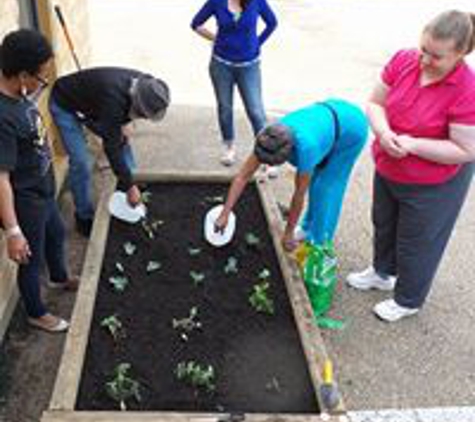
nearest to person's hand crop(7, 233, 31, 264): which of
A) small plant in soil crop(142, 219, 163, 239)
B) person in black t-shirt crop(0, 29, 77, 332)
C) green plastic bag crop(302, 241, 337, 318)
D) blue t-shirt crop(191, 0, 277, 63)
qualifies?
person in black t-shirt crop(0, 29, 77, 332)

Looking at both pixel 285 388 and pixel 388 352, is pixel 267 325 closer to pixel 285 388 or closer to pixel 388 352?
pixel 285 388

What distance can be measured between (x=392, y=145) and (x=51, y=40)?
3.02 meters

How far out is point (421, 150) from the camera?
3.52 metres

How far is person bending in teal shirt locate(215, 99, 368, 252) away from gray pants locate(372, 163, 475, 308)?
288mm

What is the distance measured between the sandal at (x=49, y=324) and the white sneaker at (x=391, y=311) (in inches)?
79.3

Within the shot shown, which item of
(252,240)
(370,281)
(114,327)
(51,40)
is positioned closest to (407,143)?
(252,240)

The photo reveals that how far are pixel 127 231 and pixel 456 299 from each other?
7.65 ft

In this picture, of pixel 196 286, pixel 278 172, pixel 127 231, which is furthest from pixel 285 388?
pixel 278 172

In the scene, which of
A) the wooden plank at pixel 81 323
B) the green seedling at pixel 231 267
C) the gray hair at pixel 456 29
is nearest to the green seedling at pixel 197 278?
the green seedling at pixel 231 267

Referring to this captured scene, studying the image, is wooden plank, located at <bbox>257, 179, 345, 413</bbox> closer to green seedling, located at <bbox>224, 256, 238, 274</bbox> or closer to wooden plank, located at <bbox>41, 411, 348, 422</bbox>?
wooden plank, located at <bbox>41, 411, 348, 422</bbox>

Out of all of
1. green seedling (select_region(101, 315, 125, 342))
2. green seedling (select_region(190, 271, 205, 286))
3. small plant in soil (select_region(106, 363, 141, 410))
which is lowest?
green seedling (select_region(190, 271, 205, 286))

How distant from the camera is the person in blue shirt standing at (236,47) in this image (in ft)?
17.5

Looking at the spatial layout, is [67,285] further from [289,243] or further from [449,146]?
[449,146]

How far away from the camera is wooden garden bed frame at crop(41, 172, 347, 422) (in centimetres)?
290
